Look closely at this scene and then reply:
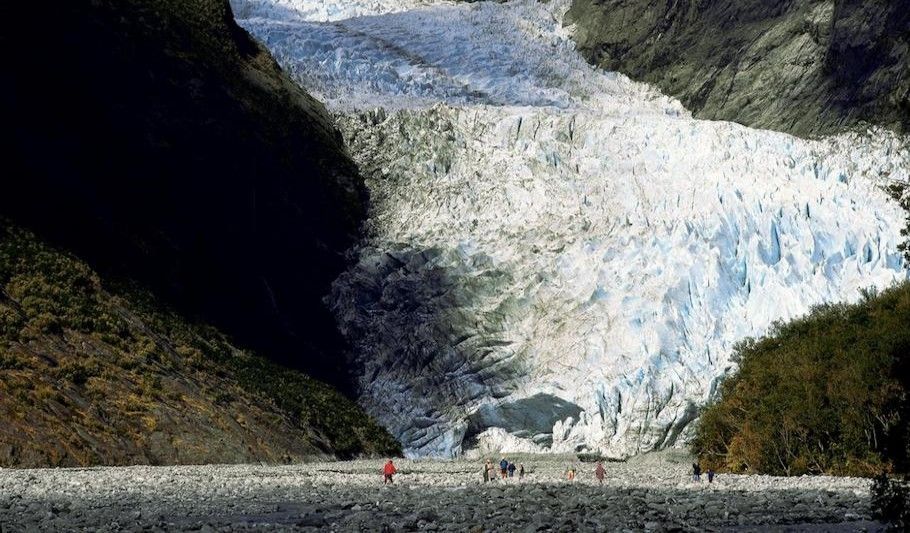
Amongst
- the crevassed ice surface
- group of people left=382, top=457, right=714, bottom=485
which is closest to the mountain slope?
the crevassed ice surface

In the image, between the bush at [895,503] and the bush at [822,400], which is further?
the bush at [822,400]

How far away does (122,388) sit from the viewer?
3181cm

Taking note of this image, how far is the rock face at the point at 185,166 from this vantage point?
4012 cm

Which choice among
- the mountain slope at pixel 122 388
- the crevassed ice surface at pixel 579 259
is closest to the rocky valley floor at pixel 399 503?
the mountain slope at pixel 122 388

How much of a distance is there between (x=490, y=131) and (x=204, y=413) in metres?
24.4

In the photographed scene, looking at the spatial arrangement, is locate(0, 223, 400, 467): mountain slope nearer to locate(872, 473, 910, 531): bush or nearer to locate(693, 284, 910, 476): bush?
locate(693, 284, 910, 476): bush

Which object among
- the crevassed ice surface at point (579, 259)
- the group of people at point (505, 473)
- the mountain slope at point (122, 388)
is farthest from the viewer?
the crevassed ice surface at point (579, 259)

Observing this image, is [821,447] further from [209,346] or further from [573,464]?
[209,346]

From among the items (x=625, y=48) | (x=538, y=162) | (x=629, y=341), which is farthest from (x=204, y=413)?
(x=625, y=48)

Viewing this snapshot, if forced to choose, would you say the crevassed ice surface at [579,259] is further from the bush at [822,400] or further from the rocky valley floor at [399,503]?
the rocky valley floor at [399,503]

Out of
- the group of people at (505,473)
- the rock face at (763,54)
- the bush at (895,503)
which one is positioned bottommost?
the bush at (895,503)

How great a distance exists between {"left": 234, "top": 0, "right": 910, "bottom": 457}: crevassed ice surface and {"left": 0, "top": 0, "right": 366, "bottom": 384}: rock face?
1.93m

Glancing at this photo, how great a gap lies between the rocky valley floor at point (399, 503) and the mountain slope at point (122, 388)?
6.41 ft

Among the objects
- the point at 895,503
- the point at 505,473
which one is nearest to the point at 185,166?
the point at 505,473
